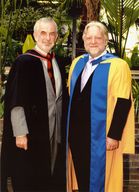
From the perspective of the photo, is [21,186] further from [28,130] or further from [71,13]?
[71,13]

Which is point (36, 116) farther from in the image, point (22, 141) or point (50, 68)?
point (50, 68)

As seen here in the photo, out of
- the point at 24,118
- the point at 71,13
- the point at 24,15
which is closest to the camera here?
the point at 24,118

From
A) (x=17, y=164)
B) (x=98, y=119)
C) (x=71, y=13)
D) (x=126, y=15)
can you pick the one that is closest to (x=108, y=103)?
(x=98, y=119)

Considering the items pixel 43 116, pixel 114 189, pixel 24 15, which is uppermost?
pixel 24 15

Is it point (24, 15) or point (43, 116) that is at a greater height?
point (24, 15)

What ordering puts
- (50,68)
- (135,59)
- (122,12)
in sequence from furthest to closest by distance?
(135,59) < (122,12) < (50,68)

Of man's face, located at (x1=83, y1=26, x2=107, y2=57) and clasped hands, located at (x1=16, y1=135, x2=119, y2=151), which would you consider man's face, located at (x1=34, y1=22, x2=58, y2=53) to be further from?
clasped hands, located at (x1=16, y1=135, x2=119, y2=151)

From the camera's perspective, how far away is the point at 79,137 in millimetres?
3768

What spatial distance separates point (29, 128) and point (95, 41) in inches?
32.3

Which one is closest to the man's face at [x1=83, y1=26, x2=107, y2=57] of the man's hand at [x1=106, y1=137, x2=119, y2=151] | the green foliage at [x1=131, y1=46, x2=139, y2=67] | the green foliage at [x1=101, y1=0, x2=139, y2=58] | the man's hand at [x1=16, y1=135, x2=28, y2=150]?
the man's hand at [x1=106, y1=137, x2=119, y2=151]

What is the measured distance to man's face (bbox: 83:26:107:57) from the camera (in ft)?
11.9

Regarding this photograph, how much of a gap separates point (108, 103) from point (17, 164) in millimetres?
842

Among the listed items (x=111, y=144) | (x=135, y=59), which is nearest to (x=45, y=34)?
(x=111, y=144)

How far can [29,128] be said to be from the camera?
143 inches
